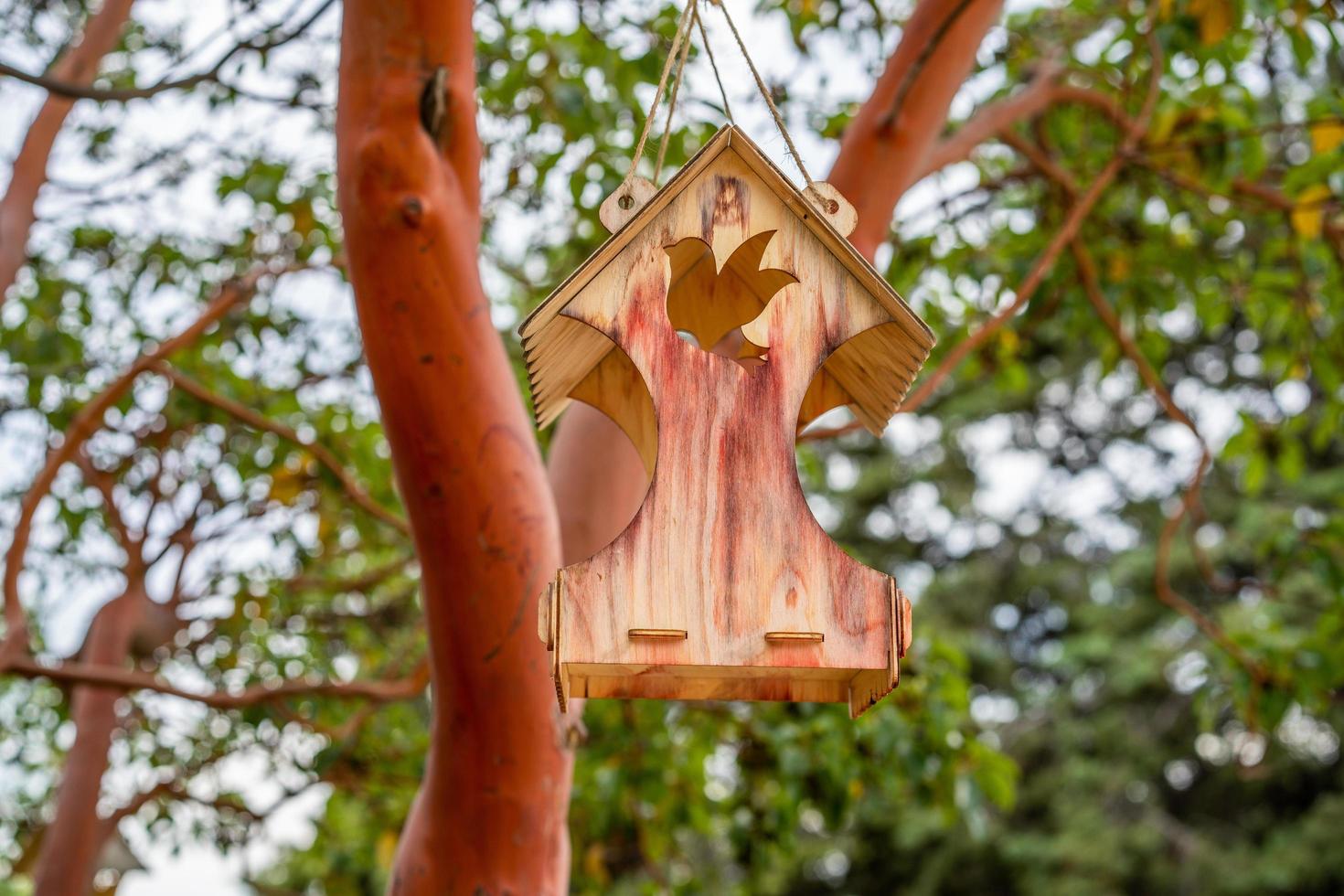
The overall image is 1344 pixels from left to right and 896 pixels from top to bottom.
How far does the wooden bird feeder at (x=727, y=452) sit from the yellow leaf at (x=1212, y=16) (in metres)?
2.02

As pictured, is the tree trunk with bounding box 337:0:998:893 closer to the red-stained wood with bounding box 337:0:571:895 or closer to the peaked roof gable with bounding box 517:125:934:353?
the red-stained wood with bounding box 337:0:571:895

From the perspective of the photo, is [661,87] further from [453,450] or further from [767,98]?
[453,450]

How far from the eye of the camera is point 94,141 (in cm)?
459

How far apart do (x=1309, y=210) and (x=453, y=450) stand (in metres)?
2.81

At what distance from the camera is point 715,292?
189 centimetres

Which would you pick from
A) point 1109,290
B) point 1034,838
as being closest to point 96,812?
point 1109,290

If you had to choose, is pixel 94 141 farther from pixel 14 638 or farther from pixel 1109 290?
pixel 1109 290

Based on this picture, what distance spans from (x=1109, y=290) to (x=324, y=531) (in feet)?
9.68

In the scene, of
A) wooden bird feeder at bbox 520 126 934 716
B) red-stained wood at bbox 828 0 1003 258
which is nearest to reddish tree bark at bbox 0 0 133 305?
red-stained wood at bbox 828 0 1003 258

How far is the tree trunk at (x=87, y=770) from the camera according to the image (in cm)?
514

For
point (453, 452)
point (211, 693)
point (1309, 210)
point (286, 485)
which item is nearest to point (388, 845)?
point (286, 485)

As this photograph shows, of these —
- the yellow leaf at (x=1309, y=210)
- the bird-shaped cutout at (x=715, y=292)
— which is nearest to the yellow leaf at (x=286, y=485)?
the bird-shaped cutout at (x=715, y=292)

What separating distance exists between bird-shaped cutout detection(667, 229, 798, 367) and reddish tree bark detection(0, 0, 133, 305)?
9.26 feet

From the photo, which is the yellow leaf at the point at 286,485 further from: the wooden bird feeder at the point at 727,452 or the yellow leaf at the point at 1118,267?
the yellow leaf at the point at 1118,267
